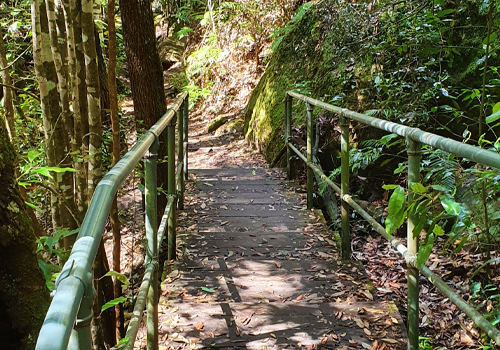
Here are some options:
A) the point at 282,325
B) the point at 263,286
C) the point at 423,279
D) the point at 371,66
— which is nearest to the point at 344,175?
the point at 263,286

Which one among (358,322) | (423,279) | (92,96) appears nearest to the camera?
(358,322)

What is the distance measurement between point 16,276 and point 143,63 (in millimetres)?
3991

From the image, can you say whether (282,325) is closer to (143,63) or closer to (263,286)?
(263,286)

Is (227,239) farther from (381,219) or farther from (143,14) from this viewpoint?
(143,14)

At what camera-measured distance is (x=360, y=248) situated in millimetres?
5781

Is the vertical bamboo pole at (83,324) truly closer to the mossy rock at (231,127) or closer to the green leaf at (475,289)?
the green leaf at (475,289)

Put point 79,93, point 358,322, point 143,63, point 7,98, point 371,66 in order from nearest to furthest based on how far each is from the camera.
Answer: point 358,322
point 79,93
point 7,98
point 143,63
point 371,66

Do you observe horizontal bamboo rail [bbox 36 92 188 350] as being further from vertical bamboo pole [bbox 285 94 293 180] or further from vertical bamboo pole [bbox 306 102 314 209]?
vertical bamboo pole [bbox 285 94 293 180]

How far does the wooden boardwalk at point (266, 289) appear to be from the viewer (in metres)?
2.99

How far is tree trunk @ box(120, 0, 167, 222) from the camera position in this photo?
18.0 feet

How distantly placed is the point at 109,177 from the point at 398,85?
198 inches

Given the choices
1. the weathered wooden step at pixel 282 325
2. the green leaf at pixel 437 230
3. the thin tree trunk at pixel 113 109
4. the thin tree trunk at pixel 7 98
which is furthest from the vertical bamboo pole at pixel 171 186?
the green leaf at pixel 437 230

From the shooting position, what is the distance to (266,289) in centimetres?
365

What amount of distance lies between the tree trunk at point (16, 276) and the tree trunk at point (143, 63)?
10.8ft
